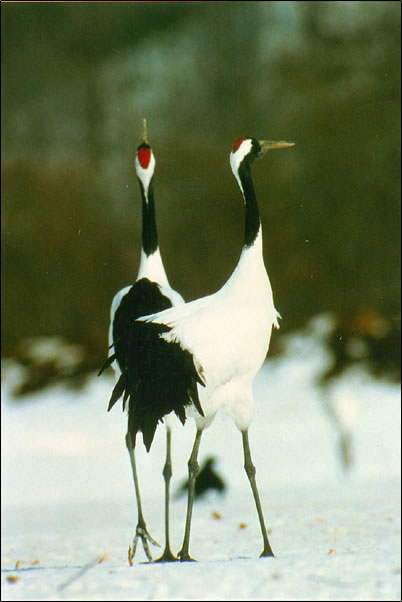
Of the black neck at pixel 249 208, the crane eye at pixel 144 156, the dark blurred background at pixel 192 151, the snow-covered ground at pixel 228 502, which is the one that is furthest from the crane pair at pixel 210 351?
the dark blurred background at pixel 192 151

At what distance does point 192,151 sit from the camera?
616 cm

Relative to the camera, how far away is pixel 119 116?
705cm

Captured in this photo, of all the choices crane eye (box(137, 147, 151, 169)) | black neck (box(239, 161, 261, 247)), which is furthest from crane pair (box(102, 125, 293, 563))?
Result: crane eye (box(137, 147, 151, 169))

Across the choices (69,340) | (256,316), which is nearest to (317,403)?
(69,340)

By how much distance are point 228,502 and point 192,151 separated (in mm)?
2315

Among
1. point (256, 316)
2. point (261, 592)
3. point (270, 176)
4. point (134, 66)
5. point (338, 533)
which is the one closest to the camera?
point (261, 592)

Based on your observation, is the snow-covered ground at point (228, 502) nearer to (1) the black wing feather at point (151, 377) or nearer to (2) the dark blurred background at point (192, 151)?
(1) the black wing feather at point (151, 377)

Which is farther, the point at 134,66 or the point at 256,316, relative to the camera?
the point at 134,66

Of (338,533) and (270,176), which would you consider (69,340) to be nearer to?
(270,176)

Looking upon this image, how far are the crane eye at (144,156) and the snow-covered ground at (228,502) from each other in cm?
112

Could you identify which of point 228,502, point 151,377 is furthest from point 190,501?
point 228,502

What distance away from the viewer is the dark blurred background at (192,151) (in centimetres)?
670

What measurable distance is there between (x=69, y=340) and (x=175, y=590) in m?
5.26

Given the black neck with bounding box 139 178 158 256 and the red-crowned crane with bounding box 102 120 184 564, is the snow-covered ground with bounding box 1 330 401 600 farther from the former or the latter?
the black neck with bounding box 139 178 158 256
